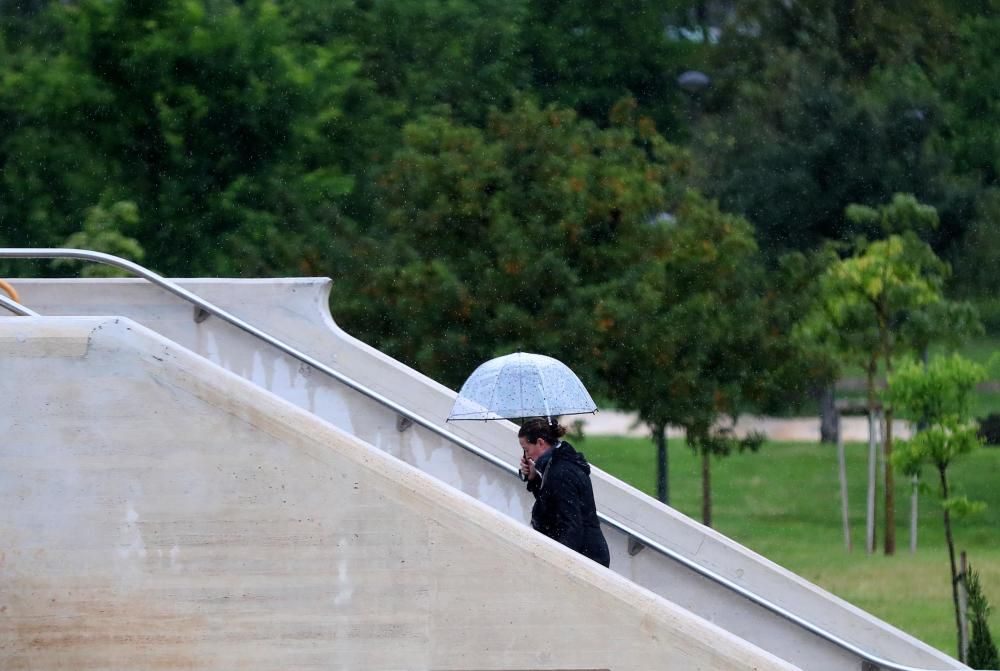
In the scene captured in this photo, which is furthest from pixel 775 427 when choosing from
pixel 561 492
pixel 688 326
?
pixel 561 492

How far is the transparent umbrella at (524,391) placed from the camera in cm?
776

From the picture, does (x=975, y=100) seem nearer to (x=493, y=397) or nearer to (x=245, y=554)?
(x=493, y=397)

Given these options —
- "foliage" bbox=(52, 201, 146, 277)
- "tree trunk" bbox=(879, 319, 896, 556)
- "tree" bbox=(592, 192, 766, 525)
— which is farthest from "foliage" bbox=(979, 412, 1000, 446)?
"foliage" bbox=(52, 201, 146, 277)

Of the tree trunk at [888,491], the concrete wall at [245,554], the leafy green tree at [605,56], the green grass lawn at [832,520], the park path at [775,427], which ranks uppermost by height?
the leafy green tree at [605,56]

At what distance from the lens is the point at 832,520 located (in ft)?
96.0

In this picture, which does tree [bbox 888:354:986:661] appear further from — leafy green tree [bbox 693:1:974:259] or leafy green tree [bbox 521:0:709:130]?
leafy green tree [bbox 521:0:709:130]

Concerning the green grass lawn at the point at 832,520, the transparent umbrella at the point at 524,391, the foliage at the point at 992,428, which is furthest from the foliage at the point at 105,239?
the foliage at the point at 992,428

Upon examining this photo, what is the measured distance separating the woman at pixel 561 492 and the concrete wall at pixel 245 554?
925mm

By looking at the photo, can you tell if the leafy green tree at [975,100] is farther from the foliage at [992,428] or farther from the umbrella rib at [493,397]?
the umbrella rib at [493,397]

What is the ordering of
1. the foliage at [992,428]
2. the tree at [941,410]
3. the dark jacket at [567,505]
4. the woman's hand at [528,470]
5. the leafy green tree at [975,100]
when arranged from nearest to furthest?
the dark jacket at [567,505] → the woman's hand at [528,470] → the tree at [941,410] → the foliage at [992,428] → the leafy green tree at [975,100]

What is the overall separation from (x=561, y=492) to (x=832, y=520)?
23124mm

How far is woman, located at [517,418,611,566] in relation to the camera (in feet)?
23.0

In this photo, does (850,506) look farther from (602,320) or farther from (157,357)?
(157,357)

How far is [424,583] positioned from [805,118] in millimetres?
34290
